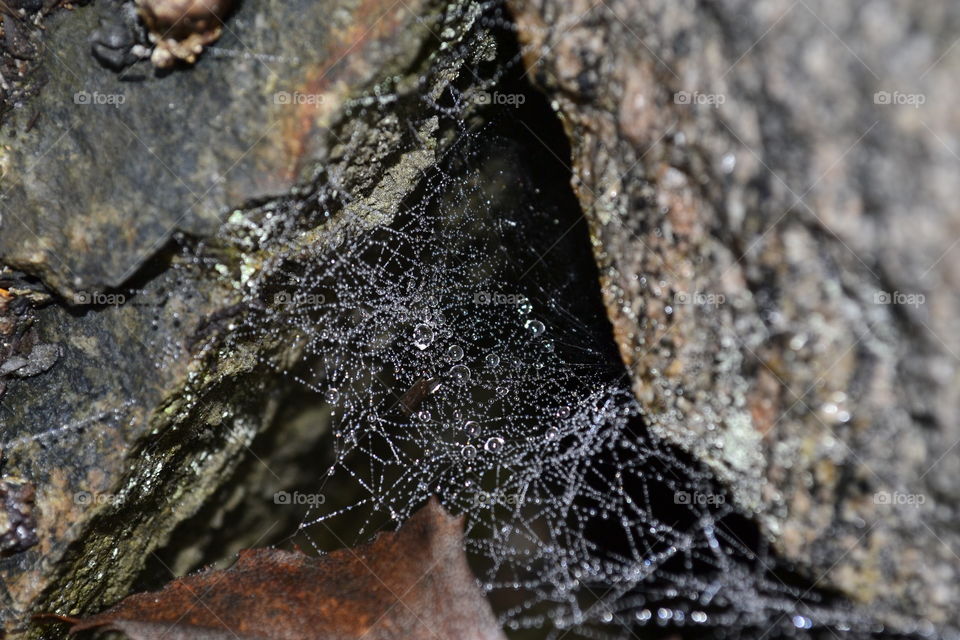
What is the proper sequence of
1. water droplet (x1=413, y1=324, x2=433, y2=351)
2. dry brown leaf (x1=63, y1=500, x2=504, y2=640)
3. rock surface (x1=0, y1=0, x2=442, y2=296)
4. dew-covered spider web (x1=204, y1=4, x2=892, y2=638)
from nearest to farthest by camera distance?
rock surface (x1=0, y1=0, x2=442, y2=296) < dry brown leaf (x1=63, y1=500, x2=504, y2=640) < dew-covered spider web (x1=204, y1=4, x2=892, y2=638) < water droplet (x1=413, y1=324, x2=433, y2=351)

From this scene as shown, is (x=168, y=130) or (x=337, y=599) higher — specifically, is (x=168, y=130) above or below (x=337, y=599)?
above

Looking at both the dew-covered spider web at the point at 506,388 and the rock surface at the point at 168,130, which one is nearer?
the rock surface at the point at 168,130

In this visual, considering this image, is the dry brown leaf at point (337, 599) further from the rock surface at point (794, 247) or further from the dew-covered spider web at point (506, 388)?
the rock surface at point (794, 247)

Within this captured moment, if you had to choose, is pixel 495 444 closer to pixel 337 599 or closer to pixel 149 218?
pixel 337 599

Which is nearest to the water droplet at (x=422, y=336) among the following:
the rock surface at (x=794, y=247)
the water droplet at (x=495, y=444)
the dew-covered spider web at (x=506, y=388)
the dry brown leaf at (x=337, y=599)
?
the dew-covered spider web at (x=506, y=388)

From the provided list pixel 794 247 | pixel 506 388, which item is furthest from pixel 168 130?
pixel 794 247

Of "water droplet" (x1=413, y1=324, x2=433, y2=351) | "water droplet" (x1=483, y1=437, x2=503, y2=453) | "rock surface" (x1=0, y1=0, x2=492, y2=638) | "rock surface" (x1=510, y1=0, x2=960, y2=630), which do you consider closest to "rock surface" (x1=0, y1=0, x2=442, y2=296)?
"rock surface" (x1=0, y1=0, x2=492, y2=638)

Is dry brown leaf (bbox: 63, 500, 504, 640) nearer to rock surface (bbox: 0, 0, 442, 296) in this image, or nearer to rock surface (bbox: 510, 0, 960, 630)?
rock surface (bbox: 510, 0, 960, 630)
